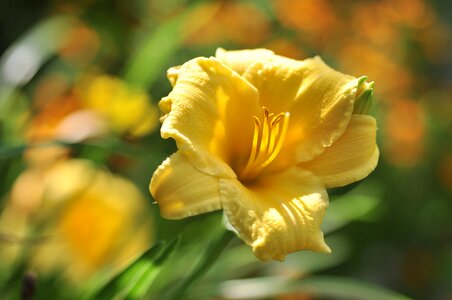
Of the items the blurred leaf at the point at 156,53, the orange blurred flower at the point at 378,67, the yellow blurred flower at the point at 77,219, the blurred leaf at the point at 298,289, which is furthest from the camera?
the orange blurred flower at the point at 378,67

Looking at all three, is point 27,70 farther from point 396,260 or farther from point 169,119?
point 396,260

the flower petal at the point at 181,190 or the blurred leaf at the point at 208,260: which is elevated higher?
the flower petal at the point at 181,190

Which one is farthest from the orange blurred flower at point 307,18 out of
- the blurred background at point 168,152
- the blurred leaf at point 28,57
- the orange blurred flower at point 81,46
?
the blurred leaf at point 28,57

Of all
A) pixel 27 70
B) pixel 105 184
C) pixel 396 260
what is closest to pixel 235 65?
pixel 105 184

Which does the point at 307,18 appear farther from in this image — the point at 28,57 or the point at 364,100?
the point at 364,100

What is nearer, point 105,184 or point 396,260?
point 105,184

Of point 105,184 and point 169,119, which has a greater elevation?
point 169,119

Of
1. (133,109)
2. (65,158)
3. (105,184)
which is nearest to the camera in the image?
(105,184)

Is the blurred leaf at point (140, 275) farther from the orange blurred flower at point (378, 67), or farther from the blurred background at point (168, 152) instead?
the orange blurred flower at point (378, 67)

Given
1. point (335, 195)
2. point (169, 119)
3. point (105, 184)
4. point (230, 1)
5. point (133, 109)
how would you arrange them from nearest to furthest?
point (169, 119) < point (335, 195) < point (105, 184) < point (133, 109) < point (230, 1)
